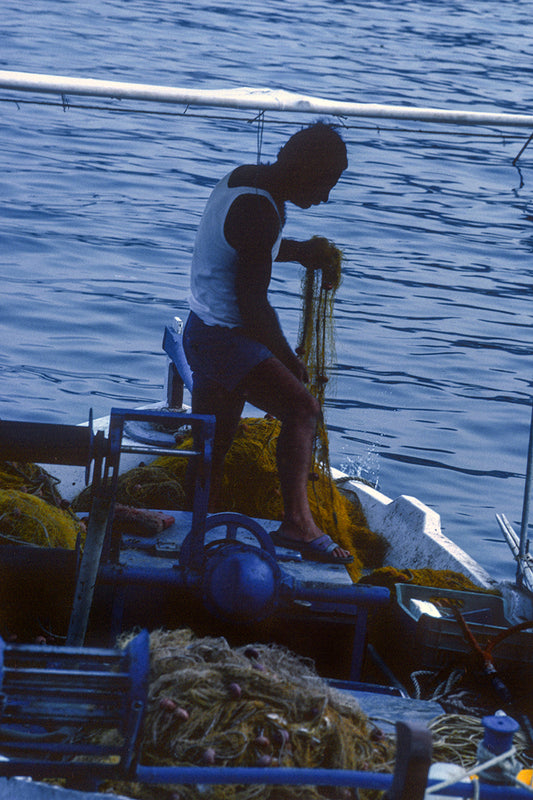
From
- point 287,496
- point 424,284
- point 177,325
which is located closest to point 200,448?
point 287,496

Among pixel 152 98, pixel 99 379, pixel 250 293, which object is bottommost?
pixel 99 379

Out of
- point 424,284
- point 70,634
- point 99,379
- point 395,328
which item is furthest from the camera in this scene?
point 424,284

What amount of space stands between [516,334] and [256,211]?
34.6 ft

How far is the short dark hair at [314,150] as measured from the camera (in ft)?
A: 14.5

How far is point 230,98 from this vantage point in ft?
14.8

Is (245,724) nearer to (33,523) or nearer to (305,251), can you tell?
(33,523)

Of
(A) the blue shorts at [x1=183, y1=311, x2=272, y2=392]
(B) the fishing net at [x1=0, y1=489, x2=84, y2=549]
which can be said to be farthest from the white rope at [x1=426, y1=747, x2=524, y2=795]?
(A) the blue shorts at [x1=183, y1=311, x2=272, y2=392]

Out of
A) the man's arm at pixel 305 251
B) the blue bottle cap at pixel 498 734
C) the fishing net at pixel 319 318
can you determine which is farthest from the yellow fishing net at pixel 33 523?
the blue bottle cap at pixel 498 734

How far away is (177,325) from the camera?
701cm

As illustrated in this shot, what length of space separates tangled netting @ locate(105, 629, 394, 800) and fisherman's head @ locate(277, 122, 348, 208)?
2.13 metres

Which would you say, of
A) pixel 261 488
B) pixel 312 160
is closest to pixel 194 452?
pixel 312 160

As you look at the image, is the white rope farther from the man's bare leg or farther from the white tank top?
the white tank top

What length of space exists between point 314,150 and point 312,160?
42 mm

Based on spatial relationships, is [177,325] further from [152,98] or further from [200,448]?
[200,448]
